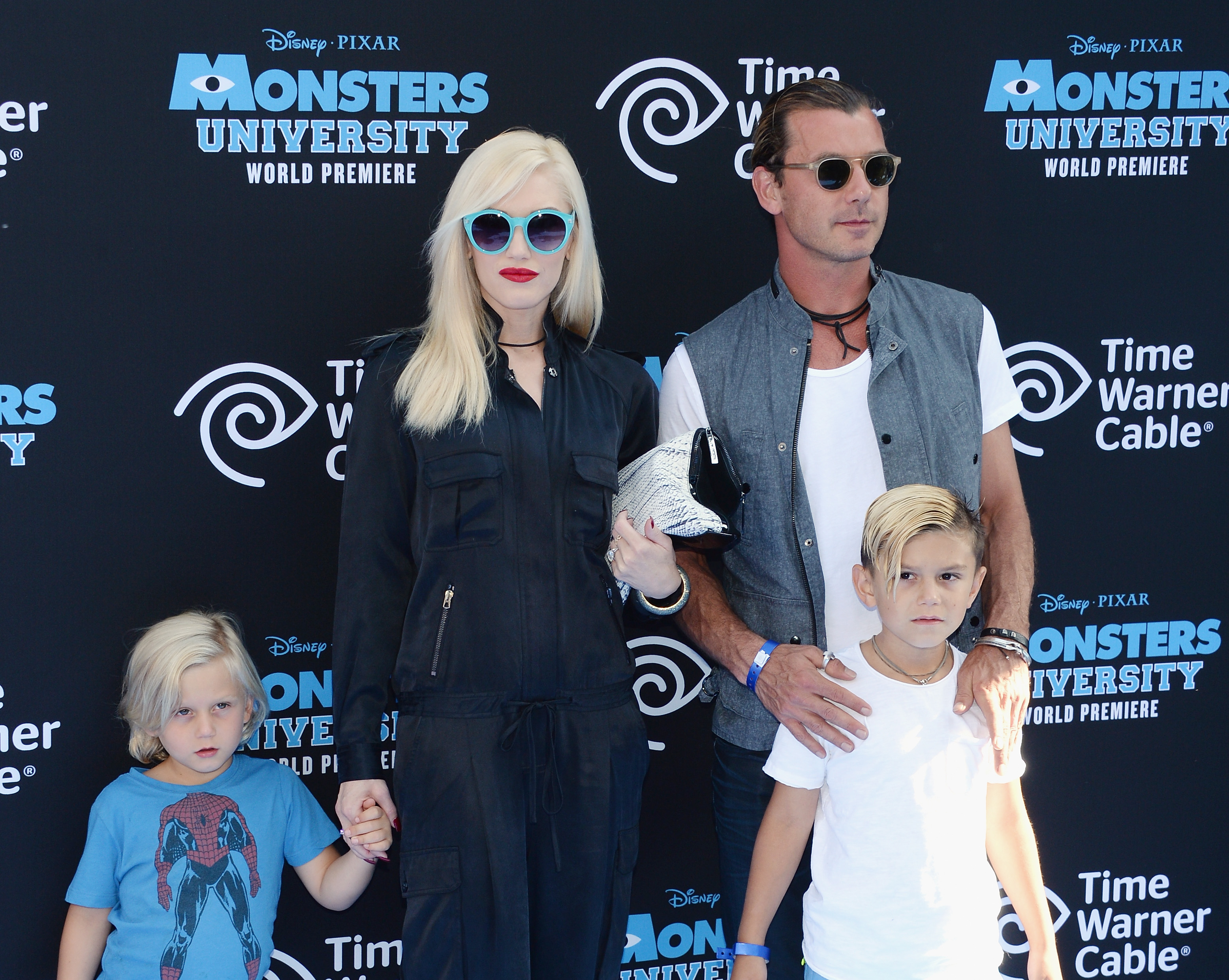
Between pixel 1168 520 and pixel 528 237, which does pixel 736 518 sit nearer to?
pixel 528 237

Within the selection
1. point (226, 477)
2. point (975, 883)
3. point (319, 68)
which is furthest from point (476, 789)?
point (319, 68)

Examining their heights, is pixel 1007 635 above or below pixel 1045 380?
below

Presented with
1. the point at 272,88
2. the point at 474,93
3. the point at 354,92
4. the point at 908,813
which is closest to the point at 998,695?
the point at 908,813

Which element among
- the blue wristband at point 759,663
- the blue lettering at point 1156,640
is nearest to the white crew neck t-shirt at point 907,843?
the blue wristband at point 759,663

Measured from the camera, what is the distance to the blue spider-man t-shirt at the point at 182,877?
2.50 metres

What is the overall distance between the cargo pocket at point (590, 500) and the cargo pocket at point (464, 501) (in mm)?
144

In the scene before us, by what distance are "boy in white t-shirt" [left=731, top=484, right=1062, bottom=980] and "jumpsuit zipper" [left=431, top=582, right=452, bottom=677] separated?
69 cm

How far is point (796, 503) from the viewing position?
2414 mm

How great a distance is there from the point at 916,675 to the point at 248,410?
180 cm

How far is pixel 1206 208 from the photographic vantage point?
3256 mm

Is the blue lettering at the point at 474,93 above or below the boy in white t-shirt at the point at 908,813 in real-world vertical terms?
above

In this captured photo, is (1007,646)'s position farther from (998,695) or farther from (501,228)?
(501,228)

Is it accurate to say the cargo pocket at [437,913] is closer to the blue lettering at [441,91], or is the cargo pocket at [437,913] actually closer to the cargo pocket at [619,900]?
the cargo pocket at [619,900]

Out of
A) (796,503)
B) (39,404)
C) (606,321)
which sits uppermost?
(606,321)
